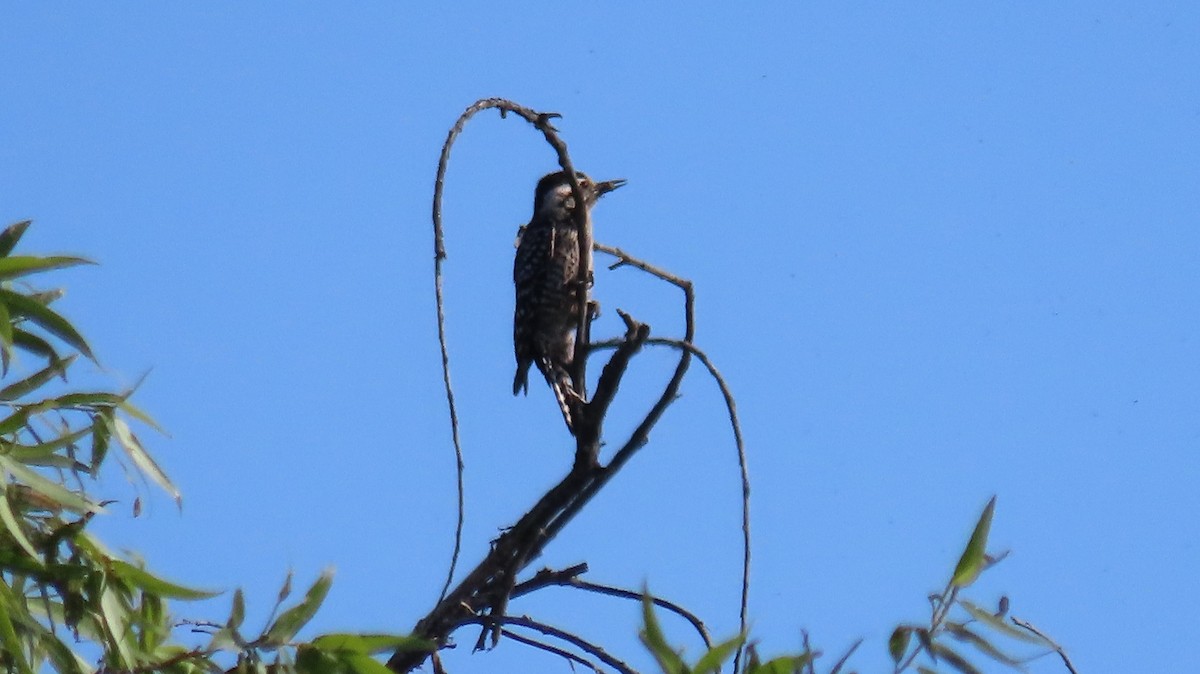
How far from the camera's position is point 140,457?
145 inches

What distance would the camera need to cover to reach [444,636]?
349 centimetres

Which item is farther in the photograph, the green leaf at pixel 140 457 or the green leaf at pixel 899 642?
the green leaf at pixel 140 457

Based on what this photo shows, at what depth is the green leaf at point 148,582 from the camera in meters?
3.44

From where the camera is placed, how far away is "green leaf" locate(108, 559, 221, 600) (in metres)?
3.44

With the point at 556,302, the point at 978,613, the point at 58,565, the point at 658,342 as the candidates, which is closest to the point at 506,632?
the point at 658,342

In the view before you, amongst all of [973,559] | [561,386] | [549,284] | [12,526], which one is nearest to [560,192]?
[549,284]

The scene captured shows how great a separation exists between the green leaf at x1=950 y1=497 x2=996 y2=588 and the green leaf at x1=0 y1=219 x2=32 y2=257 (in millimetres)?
1932

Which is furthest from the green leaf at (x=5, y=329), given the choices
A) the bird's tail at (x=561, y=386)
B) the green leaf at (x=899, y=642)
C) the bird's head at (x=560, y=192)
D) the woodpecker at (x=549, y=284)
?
the bird's head at (x=560, y=192)

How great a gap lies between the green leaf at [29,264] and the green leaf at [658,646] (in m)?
1.43

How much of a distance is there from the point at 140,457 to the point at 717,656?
1.51 metres

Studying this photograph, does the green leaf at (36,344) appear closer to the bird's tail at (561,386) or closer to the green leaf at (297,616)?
the green leaf at (297,616)

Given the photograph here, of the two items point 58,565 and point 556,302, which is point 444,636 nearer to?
point 58,565

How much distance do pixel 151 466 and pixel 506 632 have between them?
846 mm

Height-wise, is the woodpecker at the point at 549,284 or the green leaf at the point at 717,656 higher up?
the woodpecker at the point at 549,284
